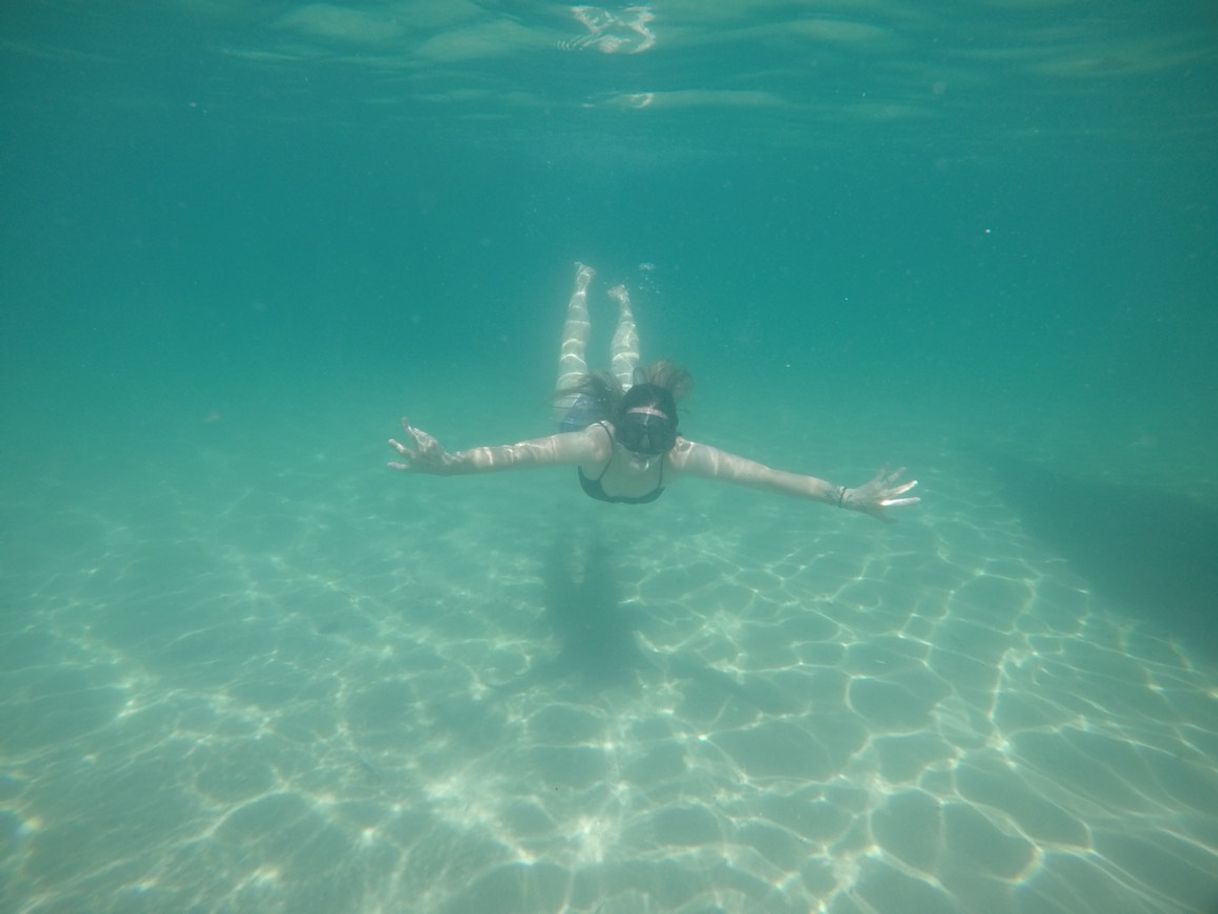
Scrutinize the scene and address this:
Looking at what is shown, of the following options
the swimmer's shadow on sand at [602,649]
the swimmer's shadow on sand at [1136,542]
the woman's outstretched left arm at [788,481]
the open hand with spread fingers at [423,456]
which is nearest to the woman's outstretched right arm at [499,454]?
the open hand with spread fingers at [423,456]

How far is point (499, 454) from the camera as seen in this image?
16.6ft

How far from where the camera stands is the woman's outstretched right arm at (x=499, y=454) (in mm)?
4547

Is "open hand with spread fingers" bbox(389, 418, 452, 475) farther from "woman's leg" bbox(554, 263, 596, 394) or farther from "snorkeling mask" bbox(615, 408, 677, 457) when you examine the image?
"woman's leg" bbox(554, 263, 596, 394)

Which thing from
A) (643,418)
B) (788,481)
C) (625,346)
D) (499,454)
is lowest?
(625,346)

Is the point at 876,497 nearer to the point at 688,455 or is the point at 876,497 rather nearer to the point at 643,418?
the point at 688,455

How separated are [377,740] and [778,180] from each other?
49189 mm

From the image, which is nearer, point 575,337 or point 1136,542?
point 1136,542

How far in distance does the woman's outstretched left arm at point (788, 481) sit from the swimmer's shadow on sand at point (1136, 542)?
572 cm

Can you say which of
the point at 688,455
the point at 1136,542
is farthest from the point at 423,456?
the point at 1136,542

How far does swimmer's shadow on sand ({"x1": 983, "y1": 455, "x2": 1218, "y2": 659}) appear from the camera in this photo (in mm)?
8305

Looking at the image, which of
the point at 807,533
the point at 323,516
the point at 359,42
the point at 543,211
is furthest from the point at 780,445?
the point at 543,211

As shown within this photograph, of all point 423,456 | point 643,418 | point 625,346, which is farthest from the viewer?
point 625,346

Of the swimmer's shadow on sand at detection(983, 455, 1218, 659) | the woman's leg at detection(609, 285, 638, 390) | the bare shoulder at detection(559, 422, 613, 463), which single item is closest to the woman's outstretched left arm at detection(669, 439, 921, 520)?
the bare shoulder at detection(559, 422, 613, 463)

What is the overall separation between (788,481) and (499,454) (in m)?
2.73
